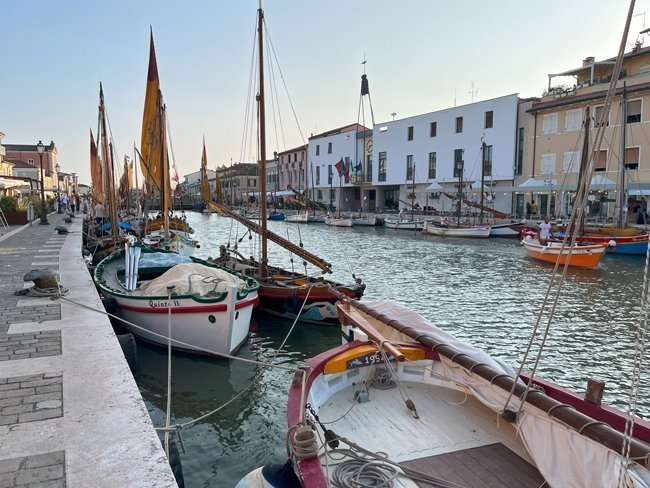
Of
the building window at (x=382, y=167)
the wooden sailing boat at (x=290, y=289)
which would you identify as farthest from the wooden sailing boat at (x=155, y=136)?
the building window at (x=382, y=167)

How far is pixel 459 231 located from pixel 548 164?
32.5ft

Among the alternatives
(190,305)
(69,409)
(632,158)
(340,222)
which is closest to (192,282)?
(190,305)

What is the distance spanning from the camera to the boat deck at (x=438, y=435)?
13.8 feet

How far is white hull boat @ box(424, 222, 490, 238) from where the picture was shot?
36.4m

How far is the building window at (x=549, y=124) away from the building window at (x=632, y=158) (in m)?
6.03

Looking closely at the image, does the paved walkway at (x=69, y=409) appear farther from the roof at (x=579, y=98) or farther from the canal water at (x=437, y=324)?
the roof at (x=579, y=98)

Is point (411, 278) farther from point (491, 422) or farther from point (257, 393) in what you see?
point (491, 422)

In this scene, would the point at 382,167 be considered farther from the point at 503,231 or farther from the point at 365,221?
the point at 503,231

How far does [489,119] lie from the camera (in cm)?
4491

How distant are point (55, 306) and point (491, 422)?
7.49 meters

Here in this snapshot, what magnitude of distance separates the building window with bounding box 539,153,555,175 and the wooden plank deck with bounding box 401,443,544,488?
38.7 m

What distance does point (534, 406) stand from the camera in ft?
13.8

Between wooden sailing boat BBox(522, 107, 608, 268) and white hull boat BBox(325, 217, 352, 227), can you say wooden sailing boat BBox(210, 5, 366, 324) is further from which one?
white hull boat BBox(325, 217, 352, 227)

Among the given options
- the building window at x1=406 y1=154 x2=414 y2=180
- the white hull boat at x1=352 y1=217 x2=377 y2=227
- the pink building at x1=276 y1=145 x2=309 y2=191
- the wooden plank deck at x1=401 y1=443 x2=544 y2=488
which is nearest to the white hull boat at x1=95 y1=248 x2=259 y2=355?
the wooden plank deck at x1=401 y1=443 x2=544 y2=488
